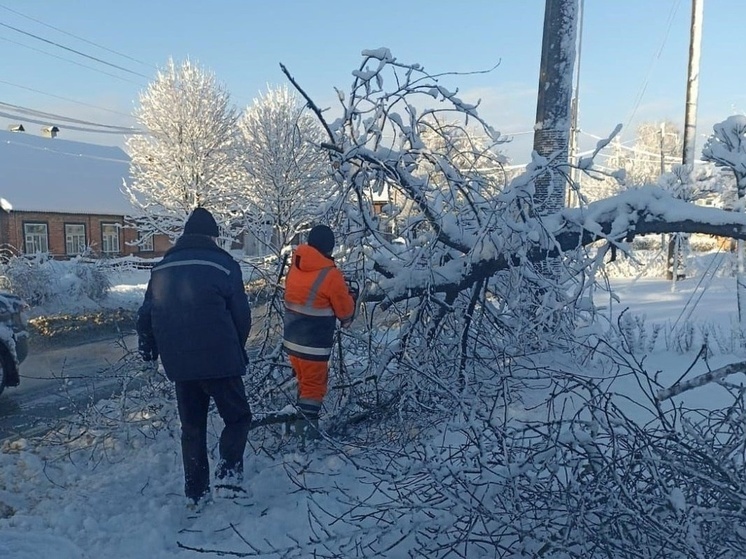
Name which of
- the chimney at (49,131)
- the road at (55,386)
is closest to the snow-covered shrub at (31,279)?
the road at (55,386)

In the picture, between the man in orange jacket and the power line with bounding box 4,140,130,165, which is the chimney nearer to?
the power line with bounding box 4,140,130,165

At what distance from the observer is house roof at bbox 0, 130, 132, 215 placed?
26891 mm

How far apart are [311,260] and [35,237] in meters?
25.8

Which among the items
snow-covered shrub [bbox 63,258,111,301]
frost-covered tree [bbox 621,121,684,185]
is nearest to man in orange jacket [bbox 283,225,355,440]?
snow-covered shrub [bbox 63,258,111,301]

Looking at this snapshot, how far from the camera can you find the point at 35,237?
26.8m

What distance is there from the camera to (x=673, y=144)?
66.2 m

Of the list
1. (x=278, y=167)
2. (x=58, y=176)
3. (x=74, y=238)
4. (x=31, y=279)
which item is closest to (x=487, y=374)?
(x=31, y=279)

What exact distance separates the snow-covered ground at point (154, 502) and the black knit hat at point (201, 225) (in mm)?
1500

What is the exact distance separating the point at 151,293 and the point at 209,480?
3.96 ft

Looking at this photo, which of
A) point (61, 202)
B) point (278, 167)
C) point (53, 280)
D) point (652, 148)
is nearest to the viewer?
point (53, 280)

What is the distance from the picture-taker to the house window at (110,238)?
99.0 feet

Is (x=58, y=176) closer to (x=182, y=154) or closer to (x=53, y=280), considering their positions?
(x=182, y=154)

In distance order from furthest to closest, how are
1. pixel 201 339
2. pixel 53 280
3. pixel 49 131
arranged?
pixel 49 131
pixel 53 280
pixel 201 339

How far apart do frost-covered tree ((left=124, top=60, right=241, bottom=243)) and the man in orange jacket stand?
69.5 feet
